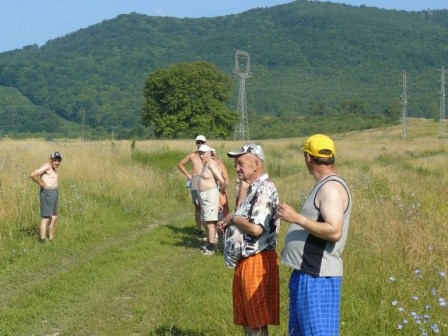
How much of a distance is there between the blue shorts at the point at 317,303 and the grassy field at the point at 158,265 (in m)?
1.12

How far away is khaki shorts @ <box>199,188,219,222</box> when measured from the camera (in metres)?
11.4

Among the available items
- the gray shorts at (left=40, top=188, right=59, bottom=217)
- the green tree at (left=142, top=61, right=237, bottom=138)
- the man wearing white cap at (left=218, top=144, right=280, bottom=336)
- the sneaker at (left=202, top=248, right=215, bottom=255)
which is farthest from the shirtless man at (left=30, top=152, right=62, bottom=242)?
the green tree at (left=142, top=61, right=237, bottom=138)

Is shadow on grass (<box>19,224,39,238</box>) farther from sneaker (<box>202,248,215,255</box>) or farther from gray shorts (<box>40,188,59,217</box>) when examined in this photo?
sneaker (<box>202,248,215,255</box>)

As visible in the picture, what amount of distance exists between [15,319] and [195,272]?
8.72ft

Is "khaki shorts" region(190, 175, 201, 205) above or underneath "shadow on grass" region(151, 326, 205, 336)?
above

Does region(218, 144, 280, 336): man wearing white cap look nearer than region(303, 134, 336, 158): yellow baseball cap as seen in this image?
No

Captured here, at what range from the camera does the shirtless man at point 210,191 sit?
11227 mm

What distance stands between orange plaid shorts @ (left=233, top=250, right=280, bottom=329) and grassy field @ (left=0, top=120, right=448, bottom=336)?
1.02 m

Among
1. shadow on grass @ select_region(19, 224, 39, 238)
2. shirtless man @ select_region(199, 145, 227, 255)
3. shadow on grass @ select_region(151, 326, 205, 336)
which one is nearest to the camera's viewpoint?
shadow on grass @ select_region(151, 326, 205, 336)

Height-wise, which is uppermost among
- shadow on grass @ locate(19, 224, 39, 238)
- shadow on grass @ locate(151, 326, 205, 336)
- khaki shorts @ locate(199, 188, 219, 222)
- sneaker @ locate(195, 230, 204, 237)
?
khaki shorts @ locate(199, 188, 219, 222)

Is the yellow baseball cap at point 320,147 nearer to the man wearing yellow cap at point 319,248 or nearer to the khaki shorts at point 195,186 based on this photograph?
the man wearing yellow cap at point 319,248

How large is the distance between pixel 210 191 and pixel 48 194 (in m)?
2.49

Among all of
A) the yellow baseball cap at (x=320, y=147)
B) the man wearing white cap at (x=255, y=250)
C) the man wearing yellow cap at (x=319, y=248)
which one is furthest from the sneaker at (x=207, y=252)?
the yellow baseball cap at (x=320, y=147)

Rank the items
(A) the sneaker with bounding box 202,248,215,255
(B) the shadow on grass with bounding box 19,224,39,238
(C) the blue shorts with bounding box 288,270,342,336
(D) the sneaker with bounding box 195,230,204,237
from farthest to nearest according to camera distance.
Answer: 1. (D) the sneaker with bounding box 195,230,204,237
2. (B) the shadow on grass with bounding box 19,224,39,238
3. (A) the sneaker with bounding box 202,248,215,255
4. (C) the blue shorts with bounding box 288,270,342,336
